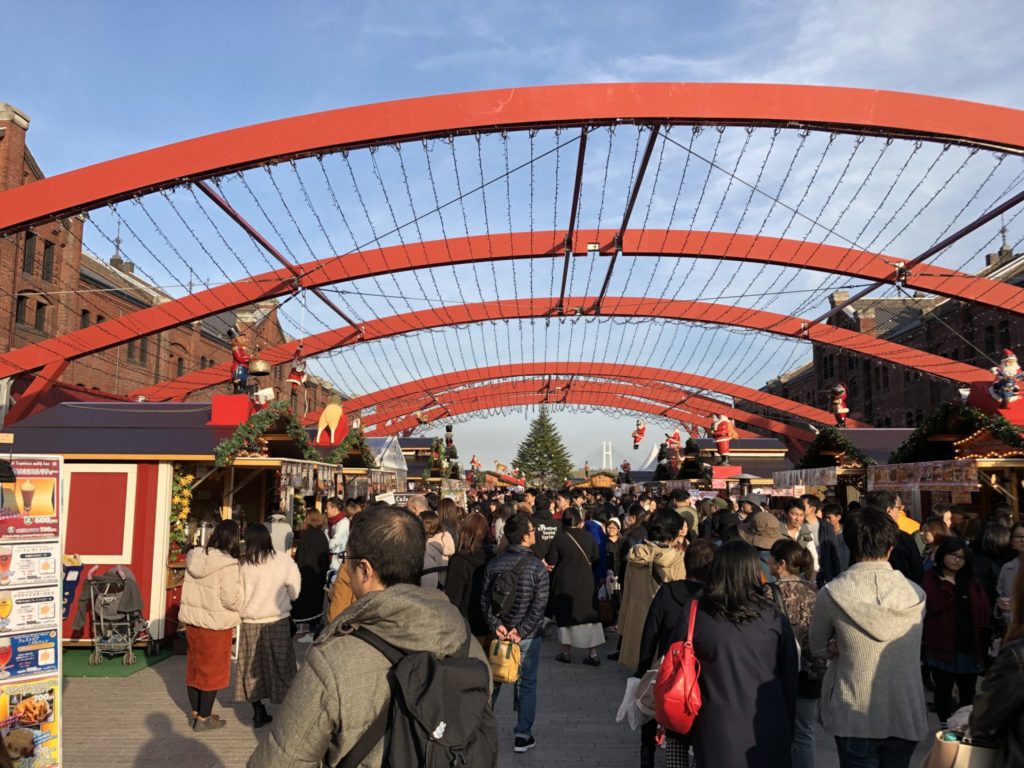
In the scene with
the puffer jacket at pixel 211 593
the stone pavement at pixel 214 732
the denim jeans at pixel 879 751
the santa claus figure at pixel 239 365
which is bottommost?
the stone pavement at pixel 214 732

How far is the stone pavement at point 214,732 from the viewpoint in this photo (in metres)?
6.07

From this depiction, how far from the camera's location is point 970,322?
34.2 m

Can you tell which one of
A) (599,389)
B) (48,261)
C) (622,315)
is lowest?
(599,389)

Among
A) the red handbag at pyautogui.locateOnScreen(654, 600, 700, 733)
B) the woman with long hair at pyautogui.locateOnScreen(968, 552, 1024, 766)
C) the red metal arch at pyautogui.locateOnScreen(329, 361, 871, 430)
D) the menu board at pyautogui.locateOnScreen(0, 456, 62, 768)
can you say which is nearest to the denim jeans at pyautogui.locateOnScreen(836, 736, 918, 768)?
the red handbag at pyautogui.locateOnScreen(654, 600, 700, 733)

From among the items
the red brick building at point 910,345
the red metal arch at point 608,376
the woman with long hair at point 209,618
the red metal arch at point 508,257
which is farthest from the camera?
the red metal arch at point 608,376

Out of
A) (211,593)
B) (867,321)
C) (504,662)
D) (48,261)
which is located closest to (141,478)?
(211,593)

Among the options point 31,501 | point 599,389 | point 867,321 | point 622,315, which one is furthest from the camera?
point 867,321

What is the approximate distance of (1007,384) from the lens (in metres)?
11.5

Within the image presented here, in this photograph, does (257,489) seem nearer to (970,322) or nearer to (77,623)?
(77,623)

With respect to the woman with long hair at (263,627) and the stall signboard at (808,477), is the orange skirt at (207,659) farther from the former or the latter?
the stall signboard at (808,477)

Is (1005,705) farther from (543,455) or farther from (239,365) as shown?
(543,455)

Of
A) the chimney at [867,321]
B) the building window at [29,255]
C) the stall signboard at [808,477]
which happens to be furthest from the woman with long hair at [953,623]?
the chimney at [867,321]

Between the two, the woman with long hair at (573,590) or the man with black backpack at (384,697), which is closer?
the man with black backpack at (384,697)

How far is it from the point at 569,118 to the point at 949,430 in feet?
25.1
